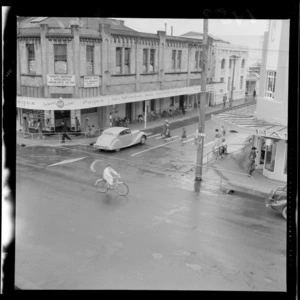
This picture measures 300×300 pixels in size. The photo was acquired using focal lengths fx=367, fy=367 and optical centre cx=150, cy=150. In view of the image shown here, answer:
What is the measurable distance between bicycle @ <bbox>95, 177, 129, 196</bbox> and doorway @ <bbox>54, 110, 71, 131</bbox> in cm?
108

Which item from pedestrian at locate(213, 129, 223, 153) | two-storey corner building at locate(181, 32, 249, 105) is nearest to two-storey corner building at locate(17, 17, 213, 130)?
two-storey corner building at locate(181, 32, 249, 105)

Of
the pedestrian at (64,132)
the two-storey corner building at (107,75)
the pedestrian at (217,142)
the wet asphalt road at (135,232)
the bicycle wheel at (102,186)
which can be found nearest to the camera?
the wet asphalt road at (135,232)

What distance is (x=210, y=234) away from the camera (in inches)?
180

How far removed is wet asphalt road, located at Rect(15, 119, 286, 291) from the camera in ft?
11.9

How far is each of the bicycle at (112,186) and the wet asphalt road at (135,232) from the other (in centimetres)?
9

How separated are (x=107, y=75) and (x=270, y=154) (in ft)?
12.5

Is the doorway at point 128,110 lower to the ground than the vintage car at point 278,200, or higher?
higher

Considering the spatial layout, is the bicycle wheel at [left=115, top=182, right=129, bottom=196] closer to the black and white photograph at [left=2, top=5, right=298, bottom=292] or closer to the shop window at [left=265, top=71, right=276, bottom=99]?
the black and white photograph at [left=2, top=5, right=298, bottom=292]

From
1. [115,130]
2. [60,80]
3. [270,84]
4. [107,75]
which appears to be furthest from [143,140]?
[270,84]

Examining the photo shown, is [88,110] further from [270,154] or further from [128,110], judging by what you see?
[270,154]

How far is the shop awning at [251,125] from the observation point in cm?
668

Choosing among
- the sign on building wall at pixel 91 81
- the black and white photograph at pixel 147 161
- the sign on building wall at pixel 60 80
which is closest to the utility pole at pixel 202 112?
the black and white photograph at pixel 147 161

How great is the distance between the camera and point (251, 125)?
23.6 ft

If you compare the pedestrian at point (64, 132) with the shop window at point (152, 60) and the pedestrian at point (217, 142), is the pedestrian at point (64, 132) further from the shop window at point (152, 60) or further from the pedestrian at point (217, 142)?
the pedestrian at point (217, 142)
